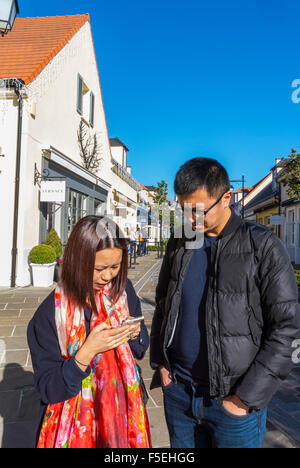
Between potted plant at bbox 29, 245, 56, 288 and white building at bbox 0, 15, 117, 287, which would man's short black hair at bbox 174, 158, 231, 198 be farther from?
white building at bbox 0, 15, 117, 287

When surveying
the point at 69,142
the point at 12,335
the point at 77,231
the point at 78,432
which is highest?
the point at 69,142

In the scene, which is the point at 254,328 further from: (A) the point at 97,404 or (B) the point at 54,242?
(B) the point at 54,242

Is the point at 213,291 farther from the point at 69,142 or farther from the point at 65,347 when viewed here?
the point at 69,142

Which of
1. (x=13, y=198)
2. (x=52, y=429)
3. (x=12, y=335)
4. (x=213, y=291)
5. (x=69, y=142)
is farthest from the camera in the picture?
(x=69, y=142)

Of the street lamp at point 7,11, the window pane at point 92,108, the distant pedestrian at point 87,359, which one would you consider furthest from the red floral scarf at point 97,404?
the window pane at point 92,108

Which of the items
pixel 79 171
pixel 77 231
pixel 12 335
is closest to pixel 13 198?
pixel 79 171

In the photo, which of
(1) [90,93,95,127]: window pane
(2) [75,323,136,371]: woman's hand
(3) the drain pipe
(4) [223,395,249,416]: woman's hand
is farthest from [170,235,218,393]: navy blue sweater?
(1) [90,93,95,127]: window pane

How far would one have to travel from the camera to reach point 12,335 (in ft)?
16.7

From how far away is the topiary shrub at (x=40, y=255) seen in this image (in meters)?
9.02

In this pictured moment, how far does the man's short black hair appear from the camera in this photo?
5.03ft

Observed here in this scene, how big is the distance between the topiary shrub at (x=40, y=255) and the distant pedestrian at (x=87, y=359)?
778 centimetres

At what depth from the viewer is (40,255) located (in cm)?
902
